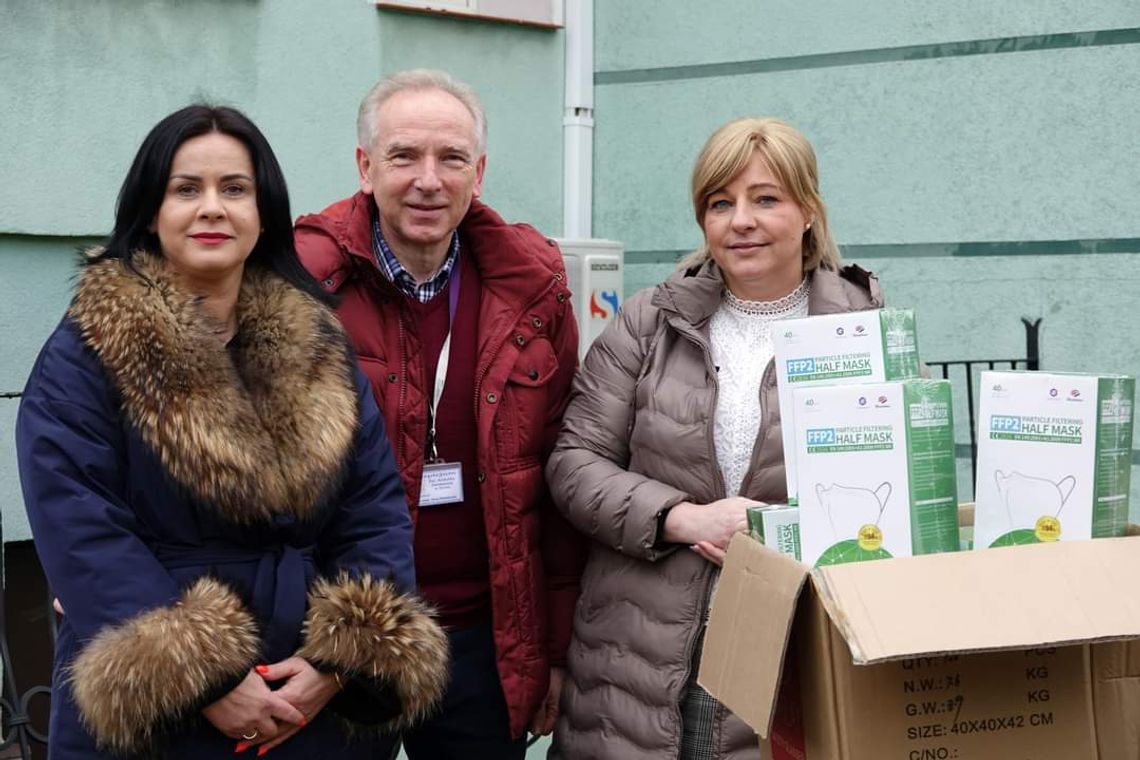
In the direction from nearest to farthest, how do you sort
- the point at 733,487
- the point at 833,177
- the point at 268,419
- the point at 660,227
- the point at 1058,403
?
the point at 1058,403
the point at 268,419
the point at 733,487
the point at 833,177
the point at 660,227

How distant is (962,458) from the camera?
17.0 ft

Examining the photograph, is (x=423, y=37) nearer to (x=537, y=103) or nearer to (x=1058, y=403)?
(x=537, y=103)

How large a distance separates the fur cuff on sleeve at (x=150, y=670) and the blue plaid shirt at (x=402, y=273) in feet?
2.75

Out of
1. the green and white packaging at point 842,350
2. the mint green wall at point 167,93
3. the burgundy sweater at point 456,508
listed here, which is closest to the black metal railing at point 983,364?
the mint green wall at point 167,93

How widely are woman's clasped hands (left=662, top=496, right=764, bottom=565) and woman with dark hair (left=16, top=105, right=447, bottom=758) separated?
0.48m

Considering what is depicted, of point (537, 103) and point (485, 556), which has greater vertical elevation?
point (537, 103)

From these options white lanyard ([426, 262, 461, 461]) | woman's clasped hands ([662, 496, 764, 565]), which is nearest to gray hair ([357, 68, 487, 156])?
white lanyard ([426, 262, 461, 461])

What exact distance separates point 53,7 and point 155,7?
355 millimetres

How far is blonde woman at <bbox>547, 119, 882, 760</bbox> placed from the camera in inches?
102

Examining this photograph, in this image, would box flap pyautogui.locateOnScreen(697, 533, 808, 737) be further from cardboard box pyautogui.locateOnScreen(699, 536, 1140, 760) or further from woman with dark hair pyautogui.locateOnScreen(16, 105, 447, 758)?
woman with dark hair pyautogui.locateOnScreen(16, 105, 447, 758)

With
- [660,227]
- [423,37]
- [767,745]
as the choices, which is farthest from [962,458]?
[767,745]

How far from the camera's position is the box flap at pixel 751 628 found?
1941mm

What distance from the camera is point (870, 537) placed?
6.55ft

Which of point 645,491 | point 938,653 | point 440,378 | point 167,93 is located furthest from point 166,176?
point 167,93
